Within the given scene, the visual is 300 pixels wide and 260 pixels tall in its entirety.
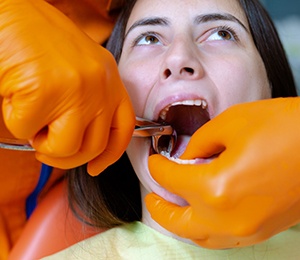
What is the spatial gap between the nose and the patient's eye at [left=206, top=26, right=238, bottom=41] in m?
0.10

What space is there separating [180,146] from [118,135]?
29cm

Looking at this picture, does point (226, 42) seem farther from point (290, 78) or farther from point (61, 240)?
point (61, 240)

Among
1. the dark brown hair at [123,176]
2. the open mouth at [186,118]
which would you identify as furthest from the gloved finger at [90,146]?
the dark brown hair at [123,176]

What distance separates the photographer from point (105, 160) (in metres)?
0.91

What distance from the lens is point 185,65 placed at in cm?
100

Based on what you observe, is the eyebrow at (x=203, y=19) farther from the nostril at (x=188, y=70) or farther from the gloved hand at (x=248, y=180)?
the gloved hand at (x=248, y=180)

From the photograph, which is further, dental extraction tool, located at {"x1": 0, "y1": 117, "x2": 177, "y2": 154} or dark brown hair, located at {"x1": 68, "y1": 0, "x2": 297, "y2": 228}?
dark brown hair, located at {"x1": 68, "y1": 0, "x2": 297, "y2": 228}

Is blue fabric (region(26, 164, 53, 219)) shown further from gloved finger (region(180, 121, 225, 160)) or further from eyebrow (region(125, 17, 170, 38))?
gloved finger (region(180, 121, 225, 160))

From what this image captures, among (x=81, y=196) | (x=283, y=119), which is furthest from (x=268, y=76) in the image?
(x=81, y=196)

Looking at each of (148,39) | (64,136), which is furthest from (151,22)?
(64,136)

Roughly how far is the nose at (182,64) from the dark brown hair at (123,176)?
23 cm

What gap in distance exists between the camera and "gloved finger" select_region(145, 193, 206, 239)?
0.84m

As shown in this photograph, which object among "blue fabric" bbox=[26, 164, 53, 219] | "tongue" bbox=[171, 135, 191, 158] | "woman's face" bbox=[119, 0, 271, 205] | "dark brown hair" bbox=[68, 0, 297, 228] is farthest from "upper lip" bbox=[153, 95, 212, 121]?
"blue fabric" bbox=[26, 164, 53, 219]

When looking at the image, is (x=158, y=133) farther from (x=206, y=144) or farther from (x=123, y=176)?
(x=123, y=176)
